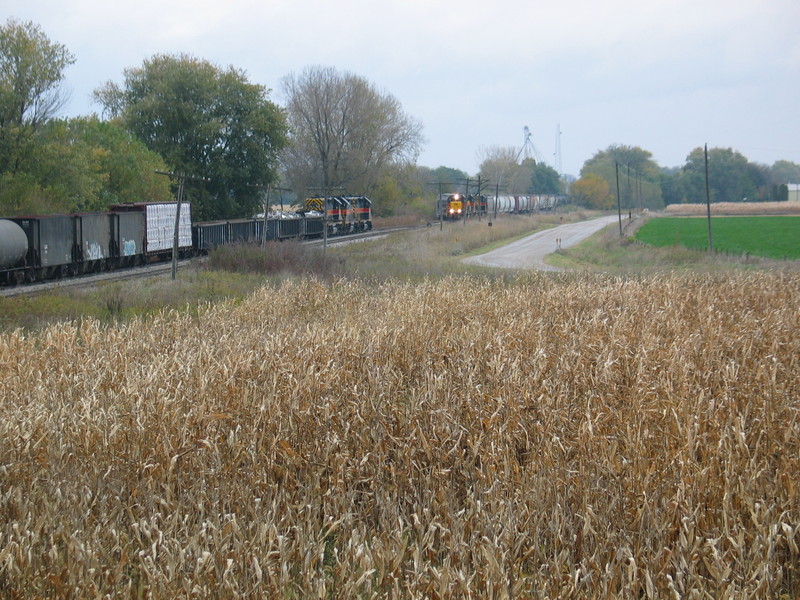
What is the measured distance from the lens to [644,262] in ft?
133

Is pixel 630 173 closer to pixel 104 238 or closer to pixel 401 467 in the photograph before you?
pixel 104 238

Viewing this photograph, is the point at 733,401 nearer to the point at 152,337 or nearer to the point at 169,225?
the point at 152,337

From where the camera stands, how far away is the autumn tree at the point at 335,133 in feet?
249

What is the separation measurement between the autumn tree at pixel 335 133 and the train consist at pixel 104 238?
3170cm

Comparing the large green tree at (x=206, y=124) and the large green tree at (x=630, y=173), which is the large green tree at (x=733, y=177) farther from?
the large green tree at (x=206, y=124)

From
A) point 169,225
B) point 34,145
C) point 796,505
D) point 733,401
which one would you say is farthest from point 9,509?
point 34,145

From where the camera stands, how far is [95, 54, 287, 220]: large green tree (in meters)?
Result: 50.3

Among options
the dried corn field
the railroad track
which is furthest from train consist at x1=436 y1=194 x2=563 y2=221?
the dried corn field

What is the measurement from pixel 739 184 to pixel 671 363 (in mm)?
123555

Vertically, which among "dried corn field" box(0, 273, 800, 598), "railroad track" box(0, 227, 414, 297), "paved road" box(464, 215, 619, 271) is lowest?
"dried corn field" box(0, 273, 800, 598)

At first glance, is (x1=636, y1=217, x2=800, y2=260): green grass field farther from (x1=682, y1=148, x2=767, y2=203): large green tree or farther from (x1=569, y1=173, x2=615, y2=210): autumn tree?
(x1=569, y1=173, x2=615, y2=210): autumn tree

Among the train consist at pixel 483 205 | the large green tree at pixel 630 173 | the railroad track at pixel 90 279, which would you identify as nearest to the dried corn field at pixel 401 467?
the railroad track at pixel 90 279

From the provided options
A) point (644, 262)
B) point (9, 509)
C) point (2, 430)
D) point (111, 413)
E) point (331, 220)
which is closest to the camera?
point (9, 509)

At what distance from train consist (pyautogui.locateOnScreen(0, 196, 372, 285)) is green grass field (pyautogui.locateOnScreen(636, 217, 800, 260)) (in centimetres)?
2693
